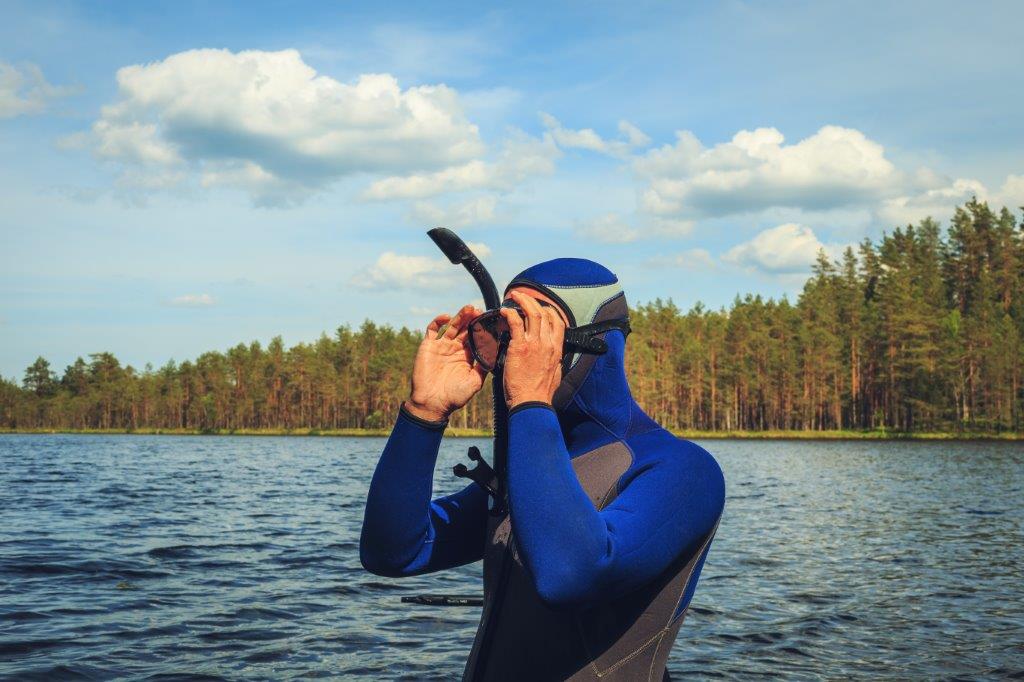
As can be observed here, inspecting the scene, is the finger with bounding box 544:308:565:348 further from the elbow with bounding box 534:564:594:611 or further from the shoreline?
the shoreline

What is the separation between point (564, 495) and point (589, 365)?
0.60m

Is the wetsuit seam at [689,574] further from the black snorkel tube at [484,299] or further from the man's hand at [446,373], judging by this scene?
the man's hand at [446,373]

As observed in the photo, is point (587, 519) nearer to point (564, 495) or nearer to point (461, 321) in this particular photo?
point (564, 495)

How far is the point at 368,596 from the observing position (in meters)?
15.2

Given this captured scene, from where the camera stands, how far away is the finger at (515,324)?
2.66 meters

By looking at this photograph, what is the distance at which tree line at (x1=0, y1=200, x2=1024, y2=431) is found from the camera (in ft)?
361

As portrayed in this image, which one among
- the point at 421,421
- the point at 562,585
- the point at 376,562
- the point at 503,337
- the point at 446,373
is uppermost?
the point at 503,337

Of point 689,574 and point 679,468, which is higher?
point 679,468

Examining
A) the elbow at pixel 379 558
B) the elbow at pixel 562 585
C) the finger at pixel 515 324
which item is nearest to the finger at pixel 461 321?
the finger at pixel 515 324

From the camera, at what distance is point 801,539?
23781mm

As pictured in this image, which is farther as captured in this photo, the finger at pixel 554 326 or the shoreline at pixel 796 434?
the shoreline at pixel 796 434

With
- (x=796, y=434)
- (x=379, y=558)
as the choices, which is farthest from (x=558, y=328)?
(x=796, y=434)

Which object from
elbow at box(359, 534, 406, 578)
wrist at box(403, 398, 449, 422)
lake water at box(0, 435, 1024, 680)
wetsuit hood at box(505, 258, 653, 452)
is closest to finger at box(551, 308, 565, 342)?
wetsuit hood at box(505, 258, 653, 452)

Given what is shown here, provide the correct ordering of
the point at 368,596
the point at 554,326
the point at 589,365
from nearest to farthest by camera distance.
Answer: the point at 554,326 < the point at 589,365 < the point at 368,596
